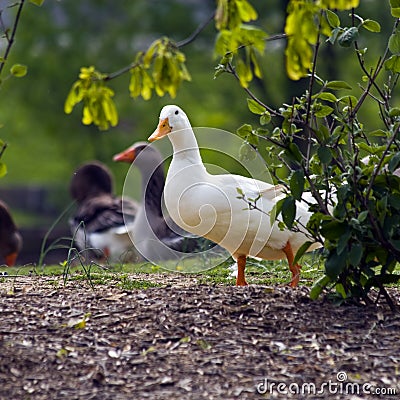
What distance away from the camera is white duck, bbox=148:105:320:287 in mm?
5707

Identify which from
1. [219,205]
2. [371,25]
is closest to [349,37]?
[371,25]

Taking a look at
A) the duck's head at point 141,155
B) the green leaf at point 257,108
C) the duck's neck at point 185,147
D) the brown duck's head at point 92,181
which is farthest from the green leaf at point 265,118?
the brown duck's head at point 92,181

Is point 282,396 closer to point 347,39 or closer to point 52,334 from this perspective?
point 52,334

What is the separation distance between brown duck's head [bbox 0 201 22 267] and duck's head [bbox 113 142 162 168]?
2.15 m

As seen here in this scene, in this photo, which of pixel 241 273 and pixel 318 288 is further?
pixel 241 273

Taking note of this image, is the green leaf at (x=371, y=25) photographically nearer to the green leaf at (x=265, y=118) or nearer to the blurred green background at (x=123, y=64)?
the green leaf at (x=265, y=118)

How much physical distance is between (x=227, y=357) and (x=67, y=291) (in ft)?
5.07

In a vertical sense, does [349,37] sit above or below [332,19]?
below

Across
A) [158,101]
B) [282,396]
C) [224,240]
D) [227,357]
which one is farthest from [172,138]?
[158,101]

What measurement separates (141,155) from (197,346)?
27.2ft

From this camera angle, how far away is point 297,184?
4.44 meters
